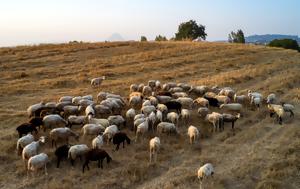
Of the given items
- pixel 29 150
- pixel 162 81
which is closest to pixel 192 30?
pixel 162 81

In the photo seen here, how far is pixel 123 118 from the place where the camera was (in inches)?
732

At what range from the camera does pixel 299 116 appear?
2095 cm

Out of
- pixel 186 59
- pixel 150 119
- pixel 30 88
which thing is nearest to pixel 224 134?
pixel 150 119

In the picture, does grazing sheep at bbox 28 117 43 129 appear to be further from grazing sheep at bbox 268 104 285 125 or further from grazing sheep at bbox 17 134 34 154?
grazing sheep at bbox 268 104 285 125

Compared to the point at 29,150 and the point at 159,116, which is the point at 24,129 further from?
the point at 159,116

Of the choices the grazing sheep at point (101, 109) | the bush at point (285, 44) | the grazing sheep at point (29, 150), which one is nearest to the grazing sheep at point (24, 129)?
the grazing sheep at point (29, 150)

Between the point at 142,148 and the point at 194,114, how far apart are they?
4700 mm

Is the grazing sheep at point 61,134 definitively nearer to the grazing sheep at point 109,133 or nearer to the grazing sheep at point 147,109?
the grazing sheep at point 109,133

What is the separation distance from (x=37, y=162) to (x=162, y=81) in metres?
16.9

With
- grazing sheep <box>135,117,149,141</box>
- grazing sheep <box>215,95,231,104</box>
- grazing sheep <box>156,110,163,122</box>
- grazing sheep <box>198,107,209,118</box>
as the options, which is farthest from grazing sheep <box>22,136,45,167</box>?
grazing sheep <box>215,95,231,104</box>

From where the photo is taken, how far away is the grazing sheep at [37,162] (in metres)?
14.1

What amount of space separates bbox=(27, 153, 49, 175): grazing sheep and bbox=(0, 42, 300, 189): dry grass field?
41 centimetres

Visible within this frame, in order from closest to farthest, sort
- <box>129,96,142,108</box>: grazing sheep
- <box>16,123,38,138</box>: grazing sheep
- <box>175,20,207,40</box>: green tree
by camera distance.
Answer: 1. <box>16,123,38,138</box>: grazing sheep
2. <box>129,96,142,108</box>: grazing sheep
3. <box>175,20,207,40</box>: green tree

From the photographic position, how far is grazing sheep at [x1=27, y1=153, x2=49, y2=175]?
14.1 m
